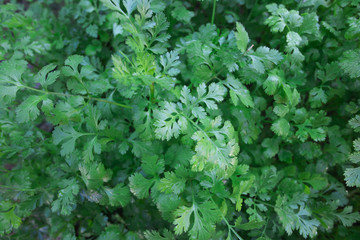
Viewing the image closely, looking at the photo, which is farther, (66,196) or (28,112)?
(66,196)

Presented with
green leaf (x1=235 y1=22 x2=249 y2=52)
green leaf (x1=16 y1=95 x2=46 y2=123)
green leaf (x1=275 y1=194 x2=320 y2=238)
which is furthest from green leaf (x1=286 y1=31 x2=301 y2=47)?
green leaf (x1=16 y1=95 x2=46 y2=123)

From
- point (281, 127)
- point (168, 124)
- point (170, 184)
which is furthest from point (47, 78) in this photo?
point (281, 127)

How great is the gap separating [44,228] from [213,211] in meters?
1.17

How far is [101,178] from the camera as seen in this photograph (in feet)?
4.46

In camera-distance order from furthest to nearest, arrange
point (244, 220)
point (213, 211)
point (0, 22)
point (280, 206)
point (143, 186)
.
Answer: point (0, 22), point (244, 220), point (280, 206), point (143, 186), point (213, 211)

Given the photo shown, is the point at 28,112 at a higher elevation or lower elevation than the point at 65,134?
Result: higher

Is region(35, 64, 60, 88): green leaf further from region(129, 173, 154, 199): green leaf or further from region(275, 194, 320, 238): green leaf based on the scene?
region(275, 194, 320, 238): green leaf

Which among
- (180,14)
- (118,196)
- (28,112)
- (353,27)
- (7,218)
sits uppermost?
(353,27)

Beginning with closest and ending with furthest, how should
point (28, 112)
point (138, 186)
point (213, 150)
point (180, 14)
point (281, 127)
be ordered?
point (213, 150), point (28, 112), point (138, 186), point (281, 127), point (180, 14)

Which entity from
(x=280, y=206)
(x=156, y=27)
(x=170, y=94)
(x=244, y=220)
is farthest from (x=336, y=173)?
(x=156, y=27)

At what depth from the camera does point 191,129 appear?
1.19 m

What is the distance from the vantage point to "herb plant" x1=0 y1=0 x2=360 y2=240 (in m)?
1.21

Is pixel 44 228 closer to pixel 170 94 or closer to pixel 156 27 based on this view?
pixel 170 94

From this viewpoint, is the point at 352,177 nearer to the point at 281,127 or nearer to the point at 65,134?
the point at 281,127
